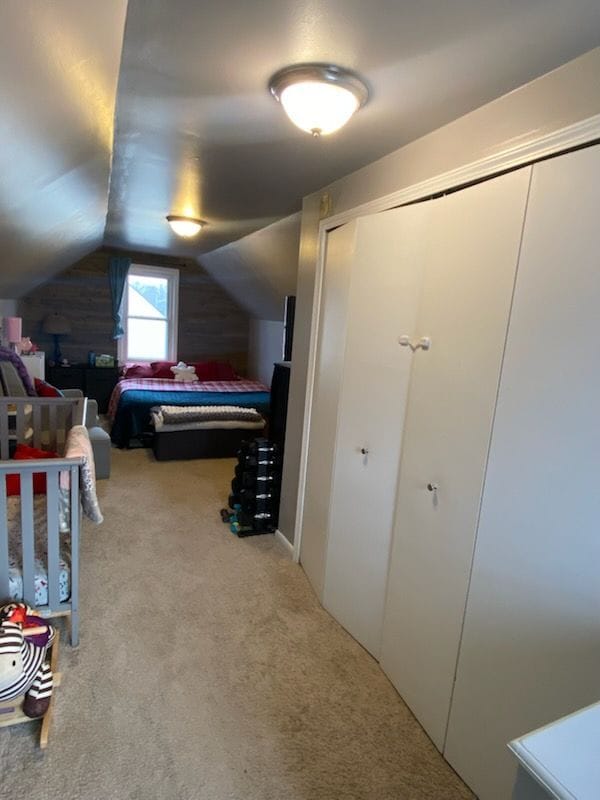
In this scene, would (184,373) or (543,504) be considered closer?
(543,504)

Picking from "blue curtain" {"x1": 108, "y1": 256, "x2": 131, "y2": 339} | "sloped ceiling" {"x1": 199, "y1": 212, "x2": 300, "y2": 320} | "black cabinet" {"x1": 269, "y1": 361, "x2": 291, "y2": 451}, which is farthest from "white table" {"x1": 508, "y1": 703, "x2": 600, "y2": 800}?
"blue curtain" {"x1": 108, "y1": 256, "x2": 131, "y2": 339}

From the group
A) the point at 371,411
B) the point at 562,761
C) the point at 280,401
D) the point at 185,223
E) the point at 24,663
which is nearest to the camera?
the point at 562,761

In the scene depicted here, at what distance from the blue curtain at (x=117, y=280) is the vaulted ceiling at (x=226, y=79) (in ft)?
11.6

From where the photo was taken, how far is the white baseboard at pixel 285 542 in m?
2.89

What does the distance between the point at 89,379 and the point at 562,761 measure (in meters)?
6.06

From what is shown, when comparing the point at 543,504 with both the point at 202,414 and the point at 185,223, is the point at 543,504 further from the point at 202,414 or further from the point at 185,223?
the point at 202,414

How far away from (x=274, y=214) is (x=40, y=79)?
6.54 feet

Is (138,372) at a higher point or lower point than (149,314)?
lower

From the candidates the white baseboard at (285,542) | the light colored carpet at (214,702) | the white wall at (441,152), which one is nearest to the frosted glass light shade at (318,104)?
the white wall at (441,152)

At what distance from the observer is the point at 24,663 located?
5.05 ft

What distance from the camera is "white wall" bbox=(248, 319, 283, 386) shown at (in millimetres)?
6255

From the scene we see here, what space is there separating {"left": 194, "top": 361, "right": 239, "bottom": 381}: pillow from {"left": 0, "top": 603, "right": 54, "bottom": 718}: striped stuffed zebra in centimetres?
462

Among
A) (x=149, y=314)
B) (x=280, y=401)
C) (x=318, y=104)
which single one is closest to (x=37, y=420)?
(x=280, y=401)

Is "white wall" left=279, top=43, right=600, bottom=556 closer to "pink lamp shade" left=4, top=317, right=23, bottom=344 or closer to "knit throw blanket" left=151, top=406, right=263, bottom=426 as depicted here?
Answer: "knit throw blanket" left=151, top=406, right=263, bottom=426
